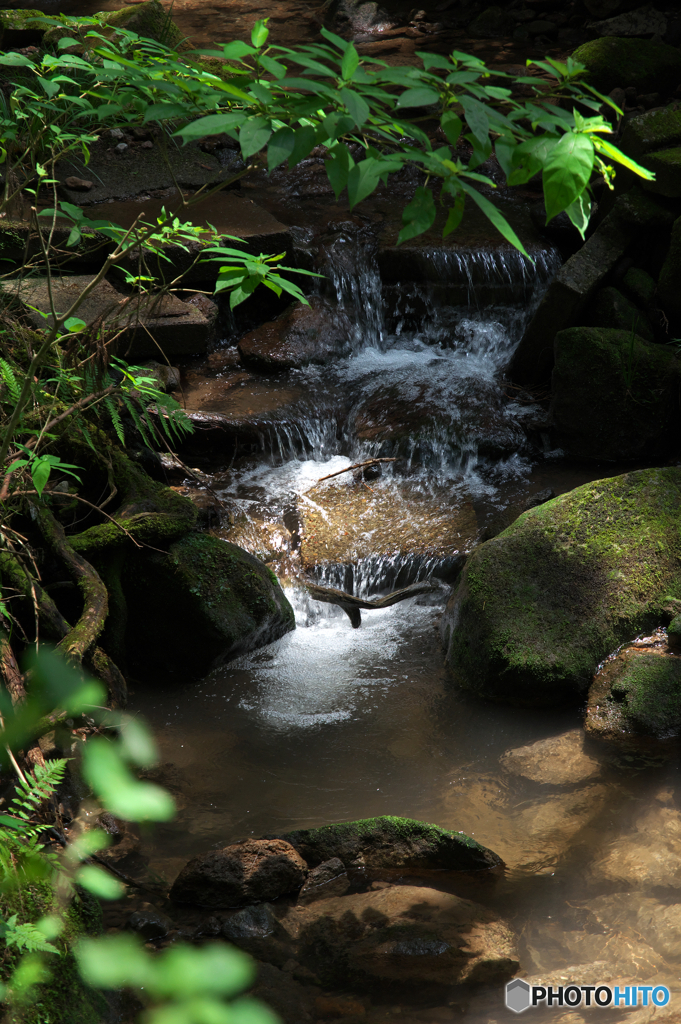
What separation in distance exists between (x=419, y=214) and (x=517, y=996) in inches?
86.0

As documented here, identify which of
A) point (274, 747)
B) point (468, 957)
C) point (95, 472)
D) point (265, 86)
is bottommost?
point (274, 747)

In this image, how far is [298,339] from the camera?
251 inches

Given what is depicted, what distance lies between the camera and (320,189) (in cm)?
802

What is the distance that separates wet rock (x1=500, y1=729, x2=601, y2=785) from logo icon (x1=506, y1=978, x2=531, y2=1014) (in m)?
0.95

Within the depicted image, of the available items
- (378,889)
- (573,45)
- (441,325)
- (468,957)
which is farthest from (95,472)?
(573,45)

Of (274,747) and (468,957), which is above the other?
(468,957)

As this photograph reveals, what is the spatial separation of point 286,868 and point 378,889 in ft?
1.09

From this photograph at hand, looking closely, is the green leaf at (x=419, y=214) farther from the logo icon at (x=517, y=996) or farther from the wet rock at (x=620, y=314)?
the wet rock at (x=620, y=314)

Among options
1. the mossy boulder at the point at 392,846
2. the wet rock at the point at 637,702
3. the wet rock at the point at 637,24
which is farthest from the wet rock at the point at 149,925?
the wet rock at the point at 637,24

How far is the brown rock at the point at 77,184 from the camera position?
285 inches

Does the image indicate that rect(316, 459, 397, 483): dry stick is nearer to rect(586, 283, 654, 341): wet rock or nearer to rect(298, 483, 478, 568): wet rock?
rect(298, 483, 478, 568): wet rock

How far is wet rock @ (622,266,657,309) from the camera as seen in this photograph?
567 cm

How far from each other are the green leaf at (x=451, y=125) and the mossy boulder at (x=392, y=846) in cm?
225

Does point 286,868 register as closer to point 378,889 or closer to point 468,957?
point 378,889
